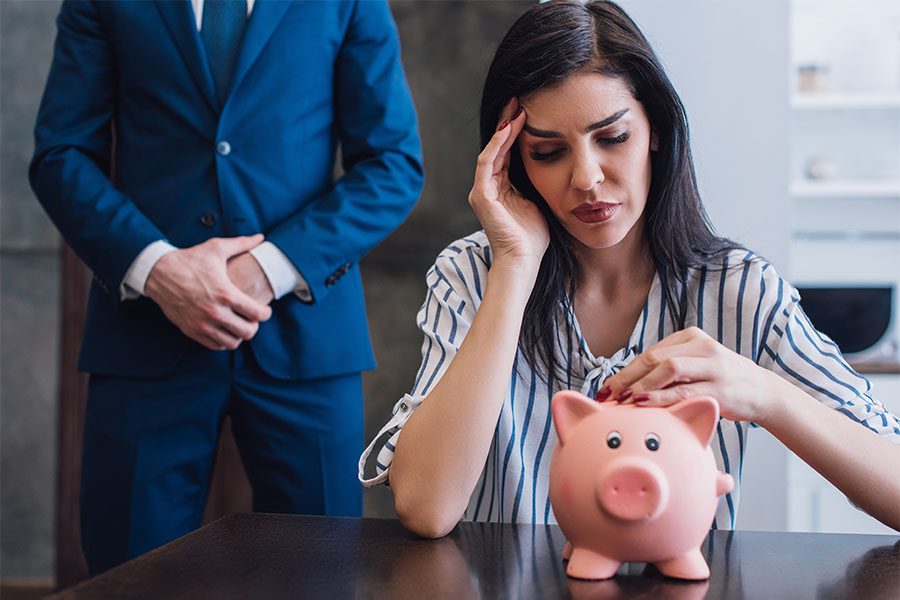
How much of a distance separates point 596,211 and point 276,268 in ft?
1.91

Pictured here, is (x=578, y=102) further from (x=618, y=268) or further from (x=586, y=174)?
(x=618, y=268)

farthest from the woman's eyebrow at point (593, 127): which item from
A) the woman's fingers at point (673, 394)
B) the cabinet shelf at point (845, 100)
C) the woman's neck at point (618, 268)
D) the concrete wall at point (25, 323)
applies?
the cabinet shelf at point (845, 100)

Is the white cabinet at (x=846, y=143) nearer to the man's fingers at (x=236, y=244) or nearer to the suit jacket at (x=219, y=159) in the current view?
the suit jacket at (x=219, y=159)

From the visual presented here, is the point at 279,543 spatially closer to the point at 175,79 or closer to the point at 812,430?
the point at 812,430

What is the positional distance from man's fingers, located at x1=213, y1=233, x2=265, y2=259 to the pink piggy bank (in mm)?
839

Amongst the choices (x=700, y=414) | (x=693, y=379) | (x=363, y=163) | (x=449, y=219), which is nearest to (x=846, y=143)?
(x=449, y=219)

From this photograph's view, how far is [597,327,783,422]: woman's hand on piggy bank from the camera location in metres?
0.93

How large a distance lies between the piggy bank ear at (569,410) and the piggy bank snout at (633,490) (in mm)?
61

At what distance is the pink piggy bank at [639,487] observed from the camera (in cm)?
79

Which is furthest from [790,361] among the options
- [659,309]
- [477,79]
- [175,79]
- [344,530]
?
[477,79]

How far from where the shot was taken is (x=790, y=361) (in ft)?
4.05

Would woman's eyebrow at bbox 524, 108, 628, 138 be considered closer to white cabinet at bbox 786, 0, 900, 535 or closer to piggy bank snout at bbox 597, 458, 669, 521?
piggy bank snout at bbox 597, 458, 669, 521

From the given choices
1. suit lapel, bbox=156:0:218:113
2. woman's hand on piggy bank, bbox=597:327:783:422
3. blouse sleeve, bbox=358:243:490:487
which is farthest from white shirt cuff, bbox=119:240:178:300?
woman's hand on piggy bank, bbox=597:327:783:422

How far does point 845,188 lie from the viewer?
3906 mm
